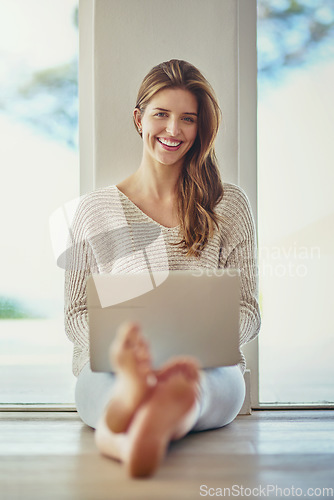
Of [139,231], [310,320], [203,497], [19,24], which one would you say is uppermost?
[19,24]

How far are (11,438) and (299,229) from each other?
1.34 metres

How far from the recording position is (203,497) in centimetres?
104

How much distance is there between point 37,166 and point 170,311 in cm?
114

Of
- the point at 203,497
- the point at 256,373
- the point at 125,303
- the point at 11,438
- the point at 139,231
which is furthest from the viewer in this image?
the point at 256,373

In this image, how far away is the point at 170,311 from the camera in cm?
141

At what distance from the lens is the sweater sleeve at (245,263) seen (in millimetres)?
1855

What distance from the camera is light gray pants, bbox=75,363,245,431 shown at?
150 cm

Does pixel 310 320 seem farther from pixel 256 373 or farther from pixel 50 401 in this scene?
pixel 50 401

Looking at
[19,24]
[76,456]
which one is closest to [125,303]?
[76,456]

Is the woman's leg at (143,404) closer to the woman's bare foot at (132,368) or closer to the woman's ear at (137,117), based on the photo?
the woman's bare foot at (132,368)

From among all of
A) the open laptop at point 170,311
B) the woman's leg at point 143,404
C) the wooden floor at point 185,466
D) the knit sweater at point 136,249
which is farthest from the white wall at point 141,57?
the woman's leg at point 143,404

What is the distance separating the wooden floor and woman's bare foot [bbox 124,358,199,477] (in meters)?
0.07

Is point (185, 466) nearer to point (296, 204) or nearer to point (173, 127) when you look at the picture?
point (173, 127)

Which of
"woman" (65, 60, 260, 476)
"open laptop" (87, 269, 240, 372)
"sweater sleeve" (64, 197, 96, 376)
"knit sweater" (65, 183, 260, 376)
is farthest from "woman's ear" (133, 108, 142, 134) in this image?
"open laptop" (87, 269, 240, 372)
